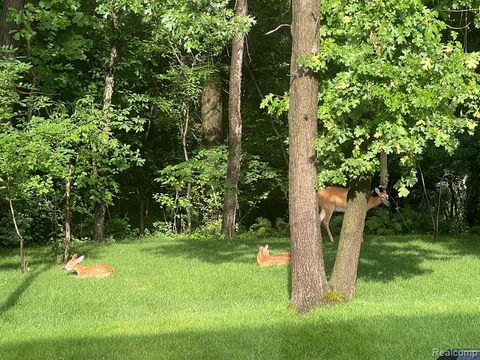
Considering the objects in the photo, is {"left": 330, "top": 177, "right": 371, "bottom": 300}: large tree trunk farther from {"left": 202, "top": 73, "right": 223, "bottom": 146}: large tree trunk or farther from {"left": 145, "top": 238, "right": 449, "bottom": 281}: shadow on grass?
{"left": 202, "top": 73, "right": 223, "bottom": 146}: large tree trunk

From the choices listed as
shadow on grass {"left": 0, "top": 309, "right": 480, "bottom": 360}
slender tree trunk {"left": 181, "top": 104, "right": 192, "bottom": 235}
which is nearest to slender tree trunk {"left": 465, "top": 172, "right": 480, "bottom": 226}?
slender tree trunk {"left": 181, "top": 104, "right": 192, "bottom": 235}

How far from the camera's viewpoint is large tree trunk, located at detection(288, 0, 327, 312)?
8.40 meters

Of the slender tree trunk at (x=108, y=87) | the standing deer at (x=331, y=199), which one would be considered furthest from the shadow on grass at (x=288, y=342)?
the slender tree trunk at (x=108, y=87)

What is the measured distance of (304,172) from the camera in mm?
8477

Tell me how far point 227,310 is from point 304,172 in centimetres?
200

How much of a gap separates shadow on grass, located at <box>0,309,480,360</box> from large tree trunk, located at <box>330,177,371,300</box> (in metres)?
1.47

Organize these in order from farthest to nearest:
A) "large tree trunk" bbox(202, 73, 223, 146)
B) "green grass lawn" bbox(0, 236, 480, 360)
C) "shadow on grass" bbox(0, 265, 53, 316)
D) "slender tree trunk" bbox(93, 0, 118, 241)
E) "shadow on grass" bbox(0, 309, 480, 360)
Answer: "large tree trunk" bbox(202, 73, 223, 146) < "slender tree trunk" bbox(93, 0, 118, 241) < "shadow on grass" bbox(0, 265, 53, 316) < "green grass lawn" bbox(0, 236, 480, 360) < "shadow on grass" bbox(0, 309, 480, 360)

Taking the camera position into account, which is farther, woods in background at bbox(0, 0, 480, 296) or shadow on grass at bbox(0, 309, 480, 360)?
woods in background at bbox(0, 0, 480, 296)

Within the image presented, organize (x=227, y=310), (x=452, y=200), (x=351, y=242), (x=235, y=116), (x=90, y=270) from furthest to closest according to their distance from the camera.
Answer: (x=452, y=200) → (x=235, y=116) → (x=90, y=270) → (x=351, y=242) → (x=227, y=310)

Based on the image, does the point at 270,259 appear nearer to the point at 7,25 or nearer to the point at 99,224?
the point at 7,25

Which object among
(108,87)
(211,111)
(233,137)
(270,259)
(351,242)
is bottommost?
(270,259)

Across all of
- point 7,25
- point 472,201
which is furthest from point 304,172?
point 472,201

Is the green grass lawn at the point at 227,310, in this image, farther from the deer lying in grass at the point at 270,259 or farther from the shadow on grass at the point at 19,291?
the deer lying in grass at the point at 270,259

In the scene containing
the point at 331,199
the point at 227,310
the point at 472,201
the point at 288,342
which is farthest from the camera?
the point at 472,201
